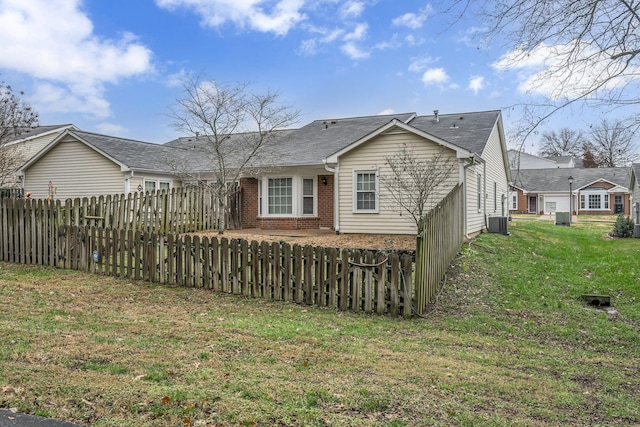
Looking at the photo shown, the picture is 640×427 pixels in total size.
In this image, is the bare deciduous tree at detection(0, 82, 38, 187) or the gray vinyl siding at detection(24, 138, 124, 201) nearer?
the bare deciduous tree at detection(0, 82, 38, 187)

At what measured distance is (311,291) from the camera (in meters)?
8.00

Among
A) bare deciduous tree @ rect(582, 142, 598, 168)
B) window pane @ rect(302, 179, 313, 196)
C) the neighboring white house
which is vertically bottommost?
window pane @ rect(302, 179, 313, 196)

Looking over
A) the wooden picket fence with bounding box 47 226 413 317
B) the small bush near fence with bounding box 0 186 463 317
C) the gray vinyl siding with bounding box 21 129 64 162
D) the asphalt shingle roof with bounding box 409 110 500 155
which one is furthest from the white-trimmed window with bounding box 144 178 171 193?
the gray vinyl siding with bounding box 21 129 64 162

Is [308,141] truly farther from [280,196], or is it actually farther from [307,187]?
[280,196]

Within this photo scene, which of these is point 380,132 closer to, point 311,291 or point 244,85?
point 244,85

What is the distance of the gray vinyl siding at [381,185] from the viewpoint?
14.8m

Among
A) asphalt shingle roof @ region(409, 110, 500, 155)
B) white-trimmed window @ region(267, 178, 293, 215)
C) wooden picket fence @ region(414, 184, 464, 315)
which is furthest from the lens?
white-trimmed window @ region(267, 178, 293, 215)

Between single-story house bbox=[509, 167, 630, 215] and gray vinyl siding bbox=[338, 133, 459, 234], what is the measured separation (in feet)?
115

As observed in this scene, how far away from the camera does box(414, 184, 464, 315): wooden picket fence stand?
7543 mm

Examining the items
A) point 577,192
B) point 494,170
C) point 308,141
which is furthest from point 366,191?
point 577,192

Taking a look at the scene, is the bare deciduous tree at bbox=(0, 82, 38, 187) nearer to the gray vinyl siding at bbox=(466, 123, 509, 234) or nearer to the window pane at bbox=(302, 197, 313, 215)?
the window pane at bbox=(302, 197, 313, 215)

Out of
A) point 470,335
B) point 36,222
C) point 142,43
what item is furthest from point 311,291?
point 142,43

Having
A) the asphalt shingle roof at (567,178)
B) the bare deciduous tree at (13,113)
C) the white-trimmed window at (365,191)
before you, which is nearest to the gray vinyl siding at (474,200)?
the white-trimmed window at (365,191)

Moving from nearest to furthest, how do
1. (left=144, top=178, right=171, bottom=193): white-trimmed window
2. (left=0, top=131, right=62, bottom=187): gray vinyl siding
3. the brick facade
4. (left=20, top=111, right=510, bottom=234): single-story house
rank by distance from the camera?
(left=20, top=111, right=510, bottom=234): single-story house
the brick facade
(left=144, top=178, right=171, bottom=193): white-trimmed window
(left=0, top=131, right=62, bottom=187): gray vinyl siding
